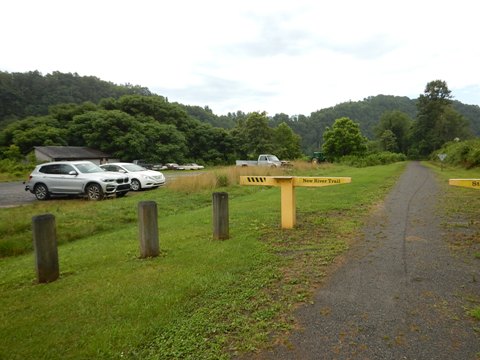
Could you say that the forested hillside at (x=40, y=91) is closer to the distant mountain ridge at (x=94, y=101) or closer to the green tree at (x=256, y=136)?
the distant mountain ridge at (x=94, y=101)

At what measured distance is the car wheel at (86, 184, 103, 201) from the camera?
45.9 ft

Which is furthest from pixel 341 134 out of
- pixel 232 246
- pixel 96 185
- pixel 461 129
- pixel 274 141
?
pixel 232 246

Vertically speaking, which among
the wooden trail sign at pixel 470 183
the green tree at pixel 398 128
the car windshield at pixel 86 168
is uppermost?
the green tree at pixel 398 128

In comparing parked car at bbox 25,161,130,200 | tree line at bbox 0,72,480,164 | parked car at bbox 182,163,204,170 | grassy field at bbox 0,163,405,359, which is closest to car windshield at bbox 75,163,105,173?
parked car at bbox 25,161,130,200

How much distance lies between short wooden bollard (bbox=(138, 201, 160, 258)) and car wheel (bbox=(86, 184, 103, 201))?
9290 mm

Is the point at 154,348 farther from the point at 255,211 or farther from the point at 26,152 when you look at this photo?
the point at 26,152

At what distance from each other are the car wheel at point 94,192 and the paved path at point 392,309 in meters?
11.3

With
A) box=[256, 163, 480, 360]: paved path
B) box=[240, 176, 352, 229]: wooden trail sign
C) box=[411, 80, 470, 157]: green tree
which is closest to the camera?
box=[256, 163, 480, 360]: paved path

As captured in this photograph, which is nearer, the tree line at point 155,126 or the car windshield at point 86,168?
the car windshield at point 86,168

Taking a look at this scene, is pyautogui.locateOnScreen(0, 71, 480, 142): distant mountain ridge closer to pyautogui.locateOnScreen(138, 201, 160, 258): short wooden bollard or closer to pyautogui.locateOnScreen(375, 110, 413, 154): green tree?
pyautogui.locateOnScreen(375, 110, 413, 154): green tree

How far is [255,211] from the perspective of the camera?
9898mm

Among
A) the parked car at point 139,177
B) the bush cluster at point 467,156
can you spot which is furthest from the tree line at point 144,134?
the parked car at point 139,177

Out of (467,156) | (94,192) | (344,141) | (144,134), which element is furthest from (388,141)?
(94,192)

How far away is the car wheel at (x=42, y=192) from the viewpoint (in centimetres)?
1456
